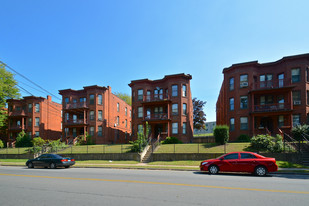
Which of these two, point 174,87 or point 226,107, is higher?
point 174,87

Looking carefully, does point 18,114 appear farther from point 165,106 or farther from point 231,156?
point 231,156

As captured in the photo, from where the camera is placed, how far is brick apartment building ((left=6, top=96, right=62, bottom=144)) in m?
40.2

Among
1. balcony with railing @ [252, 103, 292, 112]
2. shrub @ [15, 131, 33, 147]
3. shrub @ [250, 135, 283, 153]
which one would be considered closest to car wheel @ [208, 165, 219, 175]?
shrub @ [250, 135, 283, 153]

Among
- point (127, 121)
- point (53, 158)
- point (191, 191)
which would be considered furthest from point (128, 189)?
point (127, 121)

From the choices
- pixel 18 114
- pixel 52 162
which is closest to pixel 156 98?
pixel 52 162

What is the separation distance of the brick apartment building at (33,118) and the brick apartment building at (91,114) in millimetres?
6537

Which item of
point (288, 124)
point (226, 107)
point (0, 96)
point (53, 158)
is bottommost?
point (53, 158)

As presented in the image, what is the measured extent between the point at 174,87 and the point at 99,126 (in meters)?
14.8

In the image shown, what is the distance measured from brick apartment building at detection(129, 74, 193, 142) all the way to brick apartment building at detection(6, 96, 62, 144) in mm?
19705

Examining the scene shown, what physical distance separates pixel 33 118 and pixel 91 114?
1363 cm

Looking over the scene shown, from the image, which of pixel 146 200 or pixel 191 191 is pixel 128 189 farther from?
pixel 191 191

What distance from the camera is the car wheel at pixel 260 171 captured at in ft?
39.1

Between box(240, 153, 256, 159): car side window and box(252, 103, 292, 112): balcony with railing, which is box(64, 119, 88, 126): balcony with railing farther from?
box(240, 153, 256, 159): car side window

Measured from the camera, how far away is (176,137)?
2967cm
